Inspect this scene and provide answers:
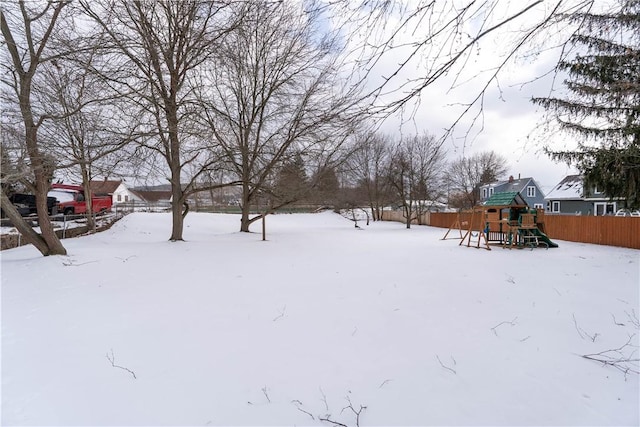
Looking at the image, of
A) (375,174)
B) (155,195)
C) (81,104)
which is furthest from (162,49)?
(155,195)

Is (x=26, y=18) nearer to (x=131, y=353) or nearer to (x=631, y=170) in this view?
(x=131, y=353)

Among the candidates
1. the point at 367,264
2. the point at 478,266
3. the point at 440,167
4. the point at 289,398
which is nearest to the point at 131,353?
the point at 289,398

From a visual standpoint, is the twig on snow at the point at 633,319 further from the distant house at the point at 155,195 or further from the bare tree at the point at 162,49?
the distant house at the point at 155,195

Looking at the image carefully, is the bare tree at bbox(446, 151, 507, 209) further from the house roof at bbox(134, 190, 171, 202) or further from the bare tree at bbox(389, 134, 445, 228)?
the house roof at bbox(134, 190, 171, 202)

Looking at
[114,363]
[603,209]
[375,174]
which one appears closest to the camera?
[114,363]

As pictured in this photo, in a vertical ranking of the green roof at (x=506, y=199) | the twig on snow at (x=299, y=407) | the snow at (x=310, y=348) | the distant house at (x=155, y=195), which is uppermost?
the distant house at (x=155, y=195)

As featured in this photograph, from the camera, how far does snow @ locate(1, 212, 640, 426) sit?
2.43 m

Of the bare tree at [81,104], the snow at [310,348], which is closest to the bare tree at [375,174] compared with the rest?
the bare tree at [81,104]

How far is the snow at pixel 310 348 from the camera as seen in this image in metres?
2.43

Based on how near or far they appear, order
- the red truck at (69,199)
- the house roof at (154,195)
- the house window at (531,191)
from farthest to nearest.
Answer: the house roof at (154,195), the house window at (531,191), the red truck at (69,199)

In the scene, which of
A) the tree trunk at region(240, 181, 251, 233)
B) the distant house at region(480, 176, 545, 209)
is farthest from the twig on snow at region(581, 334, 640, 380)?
the distant house at region(480, 176, 545, 209)

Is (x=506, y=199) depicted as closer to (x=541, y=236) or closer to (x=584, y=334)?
(x=541, y=236)

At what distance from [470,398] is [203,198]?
4210 centimetres

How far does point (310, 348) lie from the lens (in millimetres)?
3373
